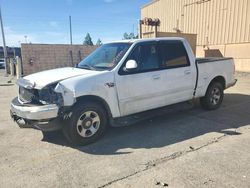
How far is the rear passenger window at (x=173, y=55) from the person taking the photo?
5.31 meters

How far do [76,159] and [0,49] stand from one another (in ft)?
175

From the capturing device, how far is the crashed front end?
400 centimetres

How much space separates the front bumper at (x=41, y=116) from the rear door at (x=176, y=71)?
2450 millimetres

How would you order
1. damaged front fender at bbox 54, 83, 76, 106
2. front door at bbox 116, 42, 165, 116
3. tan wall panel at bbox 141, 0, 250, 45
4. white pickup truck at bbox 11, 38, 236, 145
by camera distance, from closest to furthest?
1. damaged front fender at bbox 54, 83, 76, 106
2. white pickup truck at bbox 11, 38, 236, 145
3. front door at bbox 116, 42, 165, 116
4. tan wall panel at bbox 141, 0, 250, 45

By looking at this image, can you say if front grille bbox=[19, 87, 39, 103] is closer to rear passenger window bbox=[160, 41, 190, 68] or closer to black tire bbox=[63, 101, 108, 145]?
black tire bbox=[63, 101, 108, 145]

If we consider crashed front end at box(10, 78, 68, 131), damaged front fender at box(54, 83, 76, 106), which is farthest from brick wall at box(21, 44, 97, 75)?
damaged front fender at box(54, 83, 76, 106)

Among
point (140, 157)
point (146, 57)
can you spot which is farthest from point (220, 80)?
point (140, 157)

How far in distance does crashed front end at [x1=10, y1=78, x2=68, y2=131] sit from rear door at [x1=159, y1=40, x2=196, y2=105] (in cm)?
238

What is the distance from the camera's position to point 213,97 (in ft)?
21.5

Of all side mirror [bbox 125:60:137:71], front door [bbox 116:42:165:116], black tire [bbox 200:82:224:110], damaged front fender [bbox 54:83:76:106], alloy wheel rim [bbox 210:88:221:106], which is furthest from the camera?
alloy wheel rim [bbox 210:88:221:106]

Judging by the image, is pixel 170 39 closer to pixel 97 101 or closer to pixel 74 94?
pixel 97 101

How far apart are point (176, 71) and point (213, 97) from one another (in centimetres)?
180

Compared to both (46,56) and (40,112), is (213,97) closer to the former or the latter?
(40,112)

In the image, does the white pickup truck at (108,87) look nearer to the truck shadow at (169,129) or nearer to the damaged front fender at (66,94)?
the damaged front fender at (66,94)
